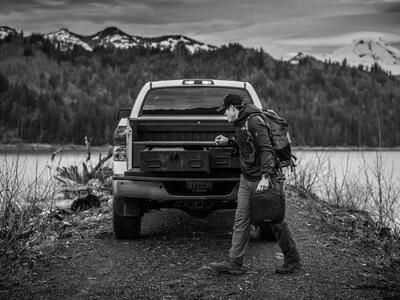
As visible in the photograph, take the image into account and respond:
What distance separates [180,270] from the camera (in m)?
5.45

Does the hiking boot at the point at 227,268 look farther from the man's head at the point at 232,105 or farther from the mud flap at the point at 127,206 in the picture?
the mud flap at the point at 127,206

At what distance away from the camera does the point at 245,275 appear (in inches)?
206

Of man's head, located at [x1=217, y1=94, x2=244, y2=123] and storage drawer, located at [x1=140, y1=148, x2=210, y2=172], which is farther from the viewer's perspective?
storage drawer, located at [x1=140, y1=148, x2=210, y2=172]

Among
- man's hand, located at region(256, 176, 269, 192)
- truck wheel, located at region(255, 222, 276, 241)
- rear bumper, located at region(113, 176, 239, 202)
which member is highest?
man's hand, located at region(256, 176, 269, 192)

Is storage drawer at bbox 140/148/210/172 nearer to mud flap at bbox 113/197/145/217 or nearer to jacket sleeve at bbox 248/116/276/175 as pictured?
mud flap at bbox 113/197/145/217

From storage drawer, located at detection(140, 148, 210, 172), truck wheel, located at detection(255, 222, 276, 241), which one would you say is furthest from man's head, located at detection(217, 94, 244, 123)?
truck wheel, located at detection(255, 222, 276, 241)

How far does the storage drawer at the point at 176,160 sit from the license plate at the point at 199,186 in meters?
0.28

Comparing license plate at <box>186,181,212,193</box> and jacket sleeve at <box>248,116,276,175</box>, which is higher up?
jacket sleeve at <box>248,116,276,175</box>

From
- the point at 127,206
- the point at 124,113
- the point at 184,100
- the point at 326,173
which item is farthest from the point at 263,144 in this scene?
the point at 326,173

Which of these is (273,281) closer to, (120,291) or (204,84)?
(120,291)

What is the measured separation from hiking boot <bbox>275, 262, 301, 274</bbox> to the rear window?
287 centimetres

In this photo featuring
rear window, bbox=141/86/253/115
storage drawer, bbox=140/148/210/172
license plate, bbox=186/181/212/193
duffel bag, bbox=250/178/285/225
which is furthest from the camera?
rear window, bbox=141/86/253/115

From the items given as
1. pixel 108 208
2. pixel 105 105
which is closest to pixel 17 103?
pixel 105 105

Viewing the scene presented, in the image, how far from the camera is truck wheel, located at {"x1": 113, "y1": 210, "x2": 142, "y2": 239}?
22.3 feet
